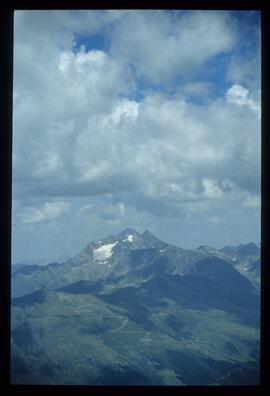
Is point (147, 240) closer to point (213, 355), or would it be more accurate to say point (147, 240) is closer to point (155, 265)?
point (155, 265)

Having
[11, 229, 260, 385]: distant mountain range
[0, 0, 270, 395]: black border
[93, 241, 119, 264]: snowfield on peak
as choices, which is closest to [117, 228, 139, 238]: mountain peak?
[11, 229, 260, 385]: distant mountain range

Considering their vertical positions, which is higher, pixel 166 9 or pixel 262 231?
pixel 166 9

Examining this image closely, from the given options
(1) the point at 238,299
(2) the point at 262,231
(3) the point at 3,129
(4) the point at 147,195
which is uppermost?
(4) the point at 147,195

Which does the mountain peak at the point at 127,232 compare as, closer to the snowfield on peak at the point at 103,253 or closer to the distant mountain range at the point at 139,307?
the distant mountain range at the point at 139,307

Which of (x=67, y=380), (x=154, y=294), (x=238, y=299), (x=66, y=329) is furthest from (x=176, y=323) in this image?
(x=67, y=380)

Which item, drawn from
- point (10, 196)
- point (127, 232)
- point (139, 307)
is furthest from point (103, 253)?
point (10, 196)
